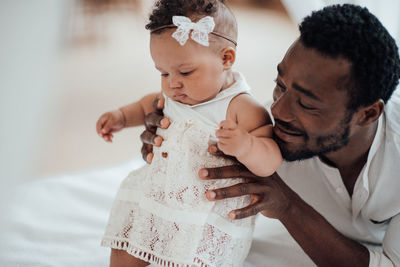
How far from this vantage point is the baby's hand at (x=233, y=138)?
1072 millimetres

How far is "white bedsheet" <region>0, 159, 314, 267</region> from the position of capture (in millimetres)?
1558

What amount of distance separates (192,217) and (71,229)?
0.72 m

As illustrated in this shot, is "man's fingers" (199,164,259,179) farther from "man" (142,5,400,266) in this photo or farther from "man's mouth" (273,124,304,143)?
"man's mouth" (273,124,304,143)

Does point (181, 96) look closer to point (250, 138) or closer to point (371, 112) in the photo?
point (250, 138)

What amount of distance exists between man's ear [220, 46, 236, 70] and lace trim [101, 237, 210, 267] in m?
0.54

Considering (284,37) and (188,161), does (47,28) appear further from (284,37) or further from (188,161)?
(284,37)

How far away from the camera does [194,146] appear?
1.22 m

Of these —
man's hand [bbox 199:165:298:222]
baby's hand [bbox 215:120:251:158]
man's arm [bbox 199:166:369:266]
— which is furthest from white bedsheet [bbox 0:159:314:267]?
baby's hand [bbox 215:120:251:158]

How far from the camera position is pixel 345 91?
3.85 feet

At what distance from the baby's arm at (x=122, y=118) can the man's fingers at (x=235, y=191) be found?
0.47 meters

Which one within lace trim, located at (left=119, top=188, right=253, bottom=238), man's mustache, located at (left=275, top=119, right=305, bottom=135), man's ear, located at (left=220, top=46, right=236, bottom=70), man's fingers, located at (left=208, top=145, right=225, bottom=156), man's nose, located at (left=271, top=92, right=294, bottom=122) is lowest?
lace trim, located at (left=119, top=188, right=253, bottom=238)

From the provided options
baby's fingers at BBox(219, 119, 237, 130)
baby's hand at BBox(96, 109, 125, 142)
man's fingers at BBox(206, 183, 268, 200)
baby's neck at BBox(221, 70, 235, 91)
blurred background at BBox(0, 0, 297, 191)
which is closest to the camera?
blurred background at BBox(0, 0, 297, 191)

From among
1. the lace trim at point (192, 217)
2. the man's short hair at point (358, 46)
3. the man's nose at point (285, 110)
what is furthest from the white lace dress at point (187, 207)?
the man's short hair at point (358, 46)

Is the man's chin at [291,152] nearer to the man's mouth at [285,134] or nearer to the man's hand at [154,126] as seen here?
the man's mouth at [285,134]
